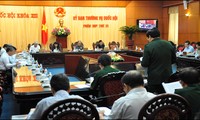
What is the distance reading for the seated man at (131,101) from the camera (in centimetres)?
211

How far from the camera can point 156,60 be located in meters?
3.91

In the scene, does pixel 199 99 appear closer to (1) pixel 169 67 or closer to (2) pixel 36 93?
(1) pixel 169 67

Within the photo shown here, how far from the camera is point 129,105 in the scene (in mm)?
2109

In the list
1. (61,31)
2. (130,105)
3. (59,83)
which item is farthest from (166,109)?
(61,31)

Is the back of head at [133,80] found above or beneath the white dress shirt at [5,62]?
above

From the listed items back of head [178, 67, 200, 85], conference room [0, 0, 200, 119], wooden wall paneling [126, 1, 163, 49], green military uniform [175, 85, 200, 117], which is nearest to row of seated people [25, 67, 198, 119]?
green military uniform [175, 85, 200, 117]

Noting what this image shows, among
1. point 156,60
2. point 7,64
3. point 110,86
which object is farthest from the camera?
point 7,64

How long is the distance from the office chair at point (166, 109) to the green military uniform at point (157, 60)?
1805 millimetres

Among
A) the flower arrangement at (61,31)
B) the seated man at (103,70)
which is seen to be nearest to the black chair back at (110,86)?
the seated man at (103,70)

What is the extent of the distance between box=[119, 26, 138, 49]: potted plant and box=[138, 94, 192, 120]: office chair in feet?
39.1

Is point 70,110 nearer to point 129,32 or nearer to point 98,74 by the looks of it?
point 98,74

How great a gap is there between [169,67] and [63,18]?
33.3ft

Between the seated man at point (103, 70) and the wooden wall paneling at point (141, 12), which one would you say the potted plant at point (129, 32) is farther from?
the seated man at point (103, 70)

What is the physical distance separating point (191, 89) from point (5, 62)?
4969 mm
